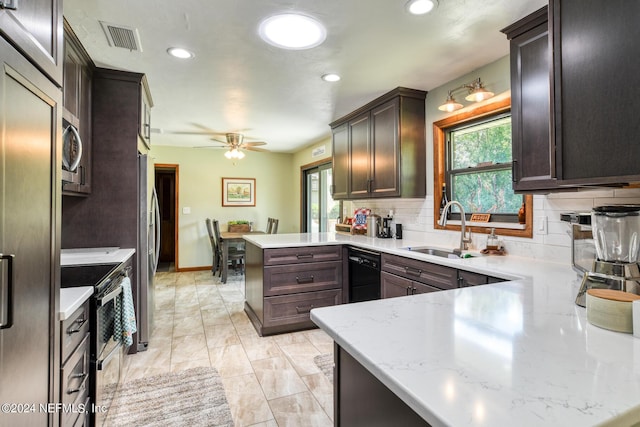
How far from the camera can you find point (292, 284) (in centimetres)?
314

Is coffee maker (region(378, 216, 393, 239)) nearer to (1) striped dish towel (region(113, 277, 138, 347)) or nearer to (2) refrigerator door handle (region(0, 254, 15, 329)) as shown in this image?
(1) striped dish towel (region(113, 277, 138, 347))

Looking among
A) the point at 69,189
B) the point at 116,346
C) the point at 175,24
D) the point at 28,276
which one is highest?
the point at 175,24

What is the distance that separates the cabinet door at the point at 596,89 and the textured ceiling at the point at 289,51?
77 centimetres

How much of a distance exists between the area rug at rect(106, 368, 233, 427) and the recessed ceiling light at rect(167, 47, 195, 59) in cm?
237

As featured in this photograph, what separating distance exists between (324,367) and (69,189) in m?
2.21

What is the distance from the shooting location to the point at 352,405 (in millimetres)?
1005

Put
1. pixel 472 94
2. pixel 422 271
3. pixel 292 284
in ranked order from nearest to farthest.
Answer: pixel 422 271 < pixel 472 94 < pixel 292 284

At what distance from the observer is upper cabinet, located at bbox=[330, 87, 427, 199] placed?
3.20 meters

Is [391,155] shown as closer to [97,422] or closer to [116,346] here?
[116,346]

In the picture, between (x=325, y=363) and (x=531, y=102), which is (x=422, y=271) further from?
(x=531, y=102)

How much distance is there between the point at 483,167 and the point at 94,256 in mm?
3121

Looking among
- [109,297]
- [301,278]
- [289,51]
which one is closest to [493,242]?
[301,278]

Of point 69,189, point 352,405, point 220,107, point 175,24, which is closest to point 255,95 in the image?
point 220,107

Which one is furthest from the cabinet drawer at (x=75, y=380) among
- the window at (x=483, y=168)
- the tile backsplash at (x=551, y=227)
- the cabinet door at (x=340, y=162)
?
the cabinet door at (x=340, y=162)
